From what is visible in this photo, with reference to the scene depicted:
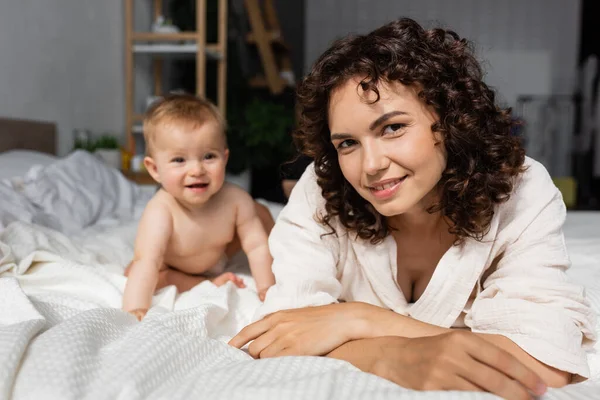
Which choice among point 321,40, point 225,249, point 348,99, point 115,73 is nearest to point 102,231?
point 225,249

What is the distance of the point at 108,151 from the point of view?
2.99 metres

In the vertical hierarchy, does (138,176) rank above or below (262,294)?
below

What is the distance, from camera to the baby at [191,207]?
1.27 m

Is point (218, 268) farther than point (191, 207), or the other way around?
point (218, 268)

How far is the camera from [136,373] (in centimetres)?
61

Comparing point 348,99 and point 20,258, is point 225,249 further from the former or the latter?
point 348,99

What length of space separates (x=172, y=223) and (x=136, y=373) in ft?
2.39

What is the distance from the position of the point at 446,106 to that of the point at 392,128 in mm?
106

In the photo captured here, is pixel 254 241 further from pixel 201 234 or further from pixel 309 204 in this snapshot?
pixel 309 204

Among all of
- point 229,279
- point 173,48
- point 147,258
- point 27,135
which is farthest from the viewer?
point 173,48

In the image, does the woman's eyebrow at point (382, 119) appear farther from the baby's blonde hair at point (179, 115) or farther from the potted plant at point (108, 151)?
the potted plant at point (108, 151)

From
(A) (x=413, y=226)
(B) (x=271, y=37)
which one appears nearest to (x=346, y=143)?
(A) (x=413, y=226)

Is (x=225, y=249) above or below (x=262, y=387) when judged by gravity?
below

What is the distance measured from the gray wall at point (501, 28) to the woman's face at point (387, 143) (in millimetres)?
5108
